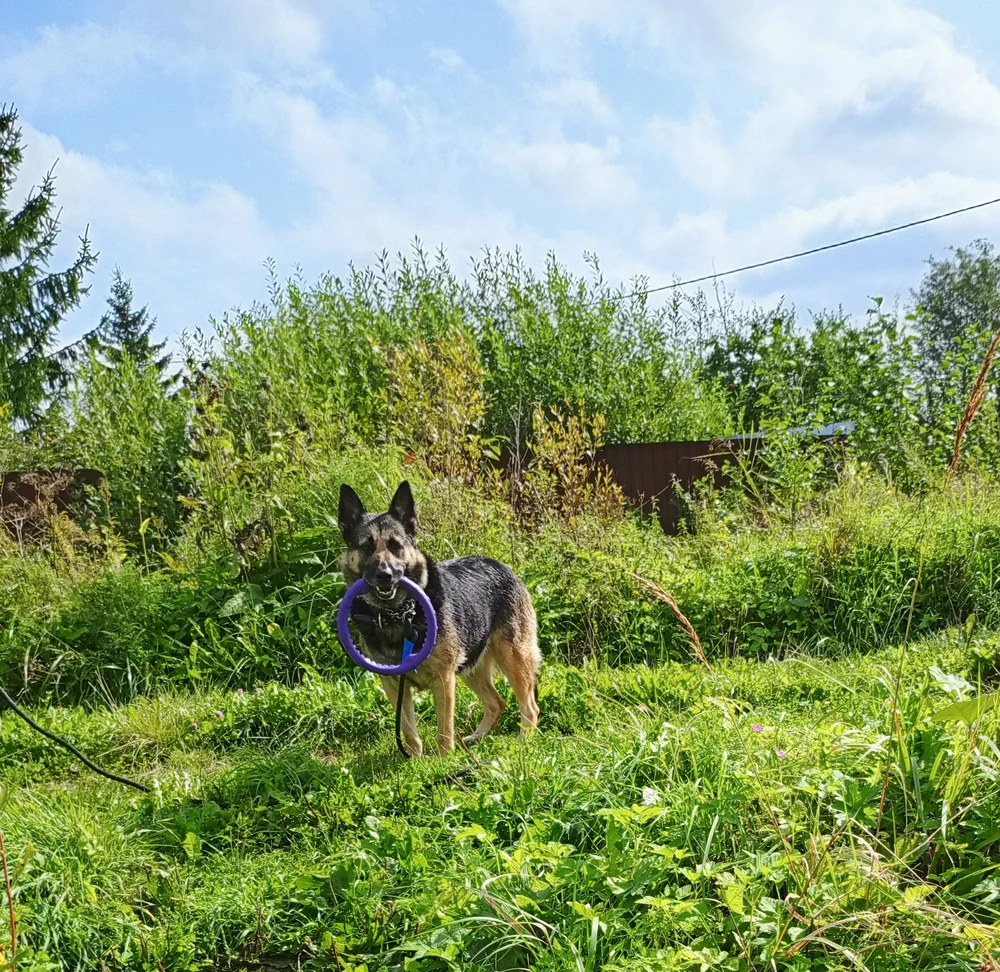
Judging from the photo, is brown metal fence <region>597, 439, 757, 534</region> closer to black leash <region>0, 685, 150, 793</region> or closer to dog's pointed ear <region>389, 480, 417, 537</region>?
dog's pointed ear <region>389, 480, 417, 537</region>

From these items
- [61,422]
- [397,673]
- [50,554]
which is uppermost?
[61,422]

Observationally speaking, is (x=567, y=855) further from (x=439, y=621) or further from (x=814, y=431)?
(x=814, y=431)

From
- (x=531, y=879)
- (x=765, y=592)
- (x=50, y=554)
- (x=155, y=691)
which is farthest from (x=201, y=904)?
(x=50, y=554)

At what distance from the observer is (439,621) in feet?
13.4

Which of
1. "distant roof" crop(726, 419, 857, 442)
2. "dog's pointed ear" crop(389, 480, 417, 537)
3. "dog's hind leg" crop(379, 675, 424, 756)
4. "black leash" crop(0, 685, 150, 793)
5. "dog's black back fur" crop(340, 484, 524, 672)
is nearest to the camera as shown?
"black leash" crop(0, 685, 150, 793)

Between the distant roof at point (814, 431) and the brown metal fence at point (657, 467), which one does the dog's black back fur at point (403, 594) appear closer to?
the distant roof at point (814, 431)

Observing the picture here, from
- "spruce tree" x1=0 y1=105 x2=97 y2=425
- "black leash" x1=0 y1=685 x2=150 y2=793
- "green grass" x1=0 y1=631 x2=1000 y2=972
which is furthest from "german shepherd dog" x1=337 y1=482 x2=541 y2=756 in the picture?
"spruce tree" x1=0 y1=105 x2=97 y2=425

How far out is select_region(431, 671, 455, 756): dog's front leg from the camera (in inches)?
156

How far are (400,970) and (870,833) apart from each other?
1302 millimetres

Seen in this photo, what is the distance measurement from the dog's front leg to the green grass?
0.34m

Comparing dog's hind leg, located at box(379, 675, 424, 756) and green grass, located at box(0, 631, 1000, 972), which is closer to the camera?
green grass, located at box(0, 631, 1000, 972)

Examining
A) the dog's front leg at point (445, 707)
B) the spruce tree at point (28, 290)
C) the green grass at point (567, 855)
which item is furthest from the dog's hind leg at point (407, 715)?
the spruce tree at point (28, 290)

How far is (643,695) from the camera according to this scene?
4.18 meters

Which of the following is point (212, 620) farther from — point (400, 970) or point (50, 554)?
point (400, 970)
